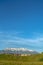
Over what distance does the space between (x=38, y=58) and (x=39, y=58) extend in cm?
124

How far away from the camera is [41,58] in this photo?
176m

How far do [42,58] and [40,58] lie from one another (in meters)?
1.92

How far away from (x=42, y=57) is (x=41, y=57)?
3.08 ft

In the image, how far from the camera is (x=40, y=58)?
17688 centimetres

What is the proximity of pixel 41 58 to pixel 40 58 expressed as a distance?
3.15ft

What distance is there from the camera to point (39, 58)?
176375mm

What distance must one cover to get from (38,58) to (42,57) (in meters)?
A: 4.93

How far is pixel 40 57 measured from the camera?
17912 centimetres

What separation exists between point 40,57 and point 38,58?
4.15 m

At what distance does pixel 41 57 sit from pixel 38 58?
14.5 ft

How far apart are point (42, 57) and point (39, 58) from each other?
372 cm

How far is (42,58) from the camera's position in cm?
17612

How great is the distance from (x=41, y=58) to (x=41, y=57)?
2347 mm
